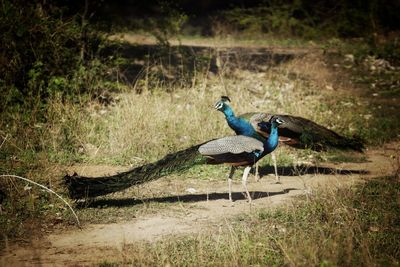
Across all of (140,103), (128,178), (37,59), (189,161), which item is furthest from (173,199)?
(37,59)

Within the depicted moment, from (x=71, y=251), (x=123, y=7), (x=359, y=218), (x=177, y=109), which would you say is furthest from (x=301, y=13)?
(x=71, y=251)

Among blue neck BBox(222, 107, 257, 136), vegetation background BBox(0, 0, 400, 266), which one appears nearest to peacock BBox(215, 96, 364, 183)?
blue neck BBox(222, 107, 257, 136)

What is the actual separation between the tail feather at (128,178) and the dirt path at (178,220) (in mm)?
436

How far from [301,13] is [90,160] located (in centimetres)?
1318

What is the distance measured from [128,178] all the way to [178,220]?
0.80 metres

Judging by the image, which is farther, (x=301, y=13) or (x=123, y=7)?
(x=123, y=7)

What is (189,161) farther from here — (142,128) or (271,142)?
(142,128)

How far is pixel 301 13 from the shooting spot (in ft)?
64.7

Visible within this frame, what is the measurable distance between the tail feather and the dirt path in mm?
436

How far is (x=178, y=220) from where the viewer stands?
6.30 meters

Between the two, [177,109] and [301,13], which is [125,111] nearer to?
[177,109]

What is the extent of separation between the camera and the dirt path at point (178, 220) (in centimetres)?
529

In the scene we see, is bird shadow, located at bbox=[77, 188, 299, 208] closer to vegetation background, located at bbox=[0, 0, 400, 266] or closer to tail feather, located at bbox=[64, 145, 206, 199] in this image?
tail feather, located at bbox=[64, 145, 206, 199]

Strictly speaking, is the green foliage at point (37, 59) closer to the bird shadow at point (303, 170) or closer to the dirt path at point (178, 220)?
the dirt path at point (178, 220)
